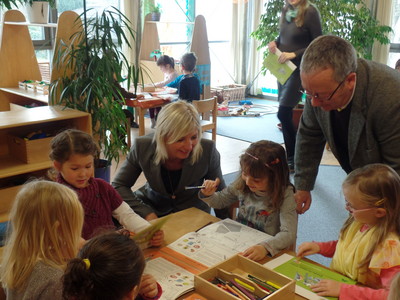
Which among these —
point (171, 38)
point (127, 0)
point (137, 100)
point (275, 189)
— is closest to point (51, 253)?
point (275, 189)

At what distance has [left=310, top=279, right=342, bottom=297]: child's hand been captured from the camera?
4.17 feet

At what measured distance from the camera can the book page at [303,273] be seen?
130 cm

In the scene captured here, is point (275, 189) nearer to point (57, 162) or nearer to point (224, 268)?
point (224, 268)

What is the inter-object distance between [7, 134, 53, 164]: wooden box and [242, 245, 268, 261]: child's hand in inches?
79.5

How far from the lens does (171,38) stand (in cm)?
737

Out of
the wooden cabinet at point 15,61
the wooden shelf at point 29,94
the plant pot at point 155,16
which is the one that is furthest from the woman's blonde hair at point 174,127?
the plant pot at point 155,16

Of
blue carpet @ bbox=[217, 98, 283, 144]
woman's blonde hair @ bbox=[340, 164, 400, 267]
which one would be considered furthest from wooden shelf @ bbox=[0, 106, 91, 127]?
blue carpet @ bbox=[217, 98, 283, 144]

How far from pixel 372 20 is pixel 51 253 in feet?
19.2

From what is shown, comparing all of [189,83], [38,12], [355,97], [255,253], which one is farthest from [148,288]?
[189,83]

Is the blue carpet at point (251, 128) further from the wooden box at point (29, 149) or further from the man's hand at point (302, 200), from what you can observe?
the man's hand at point (302, 200)

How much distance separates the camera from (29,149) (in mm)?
2971

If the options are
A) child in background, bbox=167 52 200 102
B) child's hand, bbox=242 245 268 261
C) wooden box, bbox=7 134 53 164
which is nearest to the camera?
child's hand, bbox=242 245 268 261

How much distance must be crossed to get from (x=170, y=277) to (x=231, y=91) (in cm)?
664

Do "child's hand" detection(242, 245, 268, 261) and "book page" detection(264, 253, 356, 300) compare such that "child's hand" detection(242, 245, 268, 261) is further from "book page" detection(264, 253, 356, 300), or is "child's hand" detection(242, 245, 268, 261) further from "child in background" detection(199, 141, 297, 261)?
"child in background" detection(199, 141, 297, 261)
